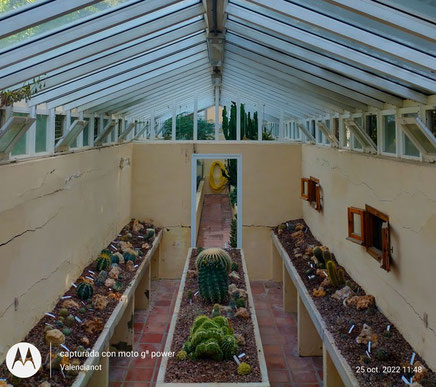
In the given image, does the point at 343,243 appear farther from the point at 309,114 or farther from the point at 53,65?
the point at 53,65

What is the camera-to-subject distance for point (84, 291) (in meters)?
5.00

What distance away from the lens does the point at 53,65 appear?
3705 mm

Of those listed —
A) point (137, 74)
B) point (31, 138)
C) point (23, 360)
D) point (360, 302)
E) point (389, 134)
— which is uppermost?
point (137, 74)

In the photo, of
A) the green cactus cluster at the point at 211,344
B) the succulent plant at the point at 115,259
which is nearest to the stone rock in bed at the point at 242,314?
the green cactus cluster at the point at 211,344

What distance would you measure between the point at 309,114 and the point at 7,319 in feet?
20.8

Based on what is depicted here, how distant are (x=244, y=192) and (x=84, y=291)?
4698 mm

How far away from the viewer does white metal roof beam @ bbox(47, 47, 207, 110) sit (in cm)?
512

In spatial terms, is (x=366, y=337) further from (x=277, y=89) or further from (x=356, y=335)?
(x=277, y=89)

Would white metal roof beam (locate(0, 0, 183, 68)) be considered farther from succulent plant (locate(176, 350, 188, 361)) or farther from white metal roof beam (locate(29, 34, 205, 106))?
succulent plant (locate(176, 350, 188, 361))

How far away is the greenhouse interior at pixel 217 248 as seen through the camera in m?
3.32

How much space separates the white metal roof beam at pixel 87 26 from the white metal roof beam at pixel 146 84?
2360 millimetres

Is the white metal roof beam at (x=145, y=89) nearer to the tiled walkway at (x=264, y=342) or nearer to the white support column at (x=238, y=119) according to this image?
the white support column at (x=238, y=119)

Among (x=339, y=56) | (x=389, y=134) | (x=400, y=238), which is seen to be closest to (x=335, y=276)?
(x=400, y=238)

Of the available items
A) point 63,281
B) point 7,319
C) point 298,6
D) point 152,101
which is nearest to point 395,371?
point 298,6
